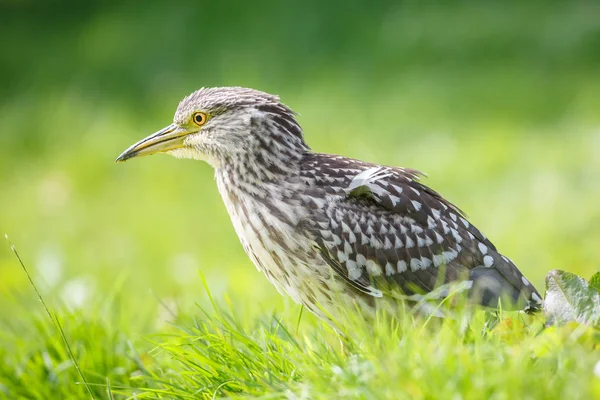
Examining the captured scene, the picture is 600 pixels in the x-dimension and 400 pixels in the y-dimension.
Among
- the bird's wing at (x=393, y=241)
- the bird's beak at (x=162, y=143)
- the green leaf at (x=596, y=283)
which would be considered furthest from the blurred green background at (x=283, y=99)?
the green leaf at (x=596, y=283)

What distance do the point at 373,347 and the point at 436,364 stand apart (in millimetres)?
414

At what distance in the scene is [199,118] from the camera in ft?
15.6

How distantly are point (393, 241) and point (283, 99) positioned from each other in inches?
253

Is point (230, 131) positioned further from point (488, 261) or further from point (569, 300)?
point (569, 300)

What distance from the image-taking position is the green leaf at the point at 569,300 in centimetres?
374

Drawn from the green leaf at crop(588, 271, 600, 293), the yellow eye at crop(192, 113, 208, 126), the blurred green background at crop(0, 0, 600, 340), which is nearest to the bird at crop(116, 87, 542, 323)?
the yellow eye at crop(192, 113, 208, 126)

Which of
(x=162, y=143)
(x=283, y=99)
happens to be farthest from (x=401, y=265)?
(x=283, y=99)

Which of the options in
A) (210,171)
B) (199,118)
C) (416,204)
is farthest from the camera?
(210,171)

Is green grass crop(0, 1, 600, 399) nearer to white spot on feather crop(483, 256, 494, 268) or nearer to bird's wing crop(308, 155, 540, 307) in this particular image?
bird's wing crop(308, 155, 540, 307)

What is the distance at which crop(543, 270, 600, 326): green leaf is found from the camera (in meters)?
3.74

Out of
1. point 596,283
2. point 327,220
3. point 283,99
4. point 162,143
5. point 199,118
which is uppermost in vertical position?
point 283,99

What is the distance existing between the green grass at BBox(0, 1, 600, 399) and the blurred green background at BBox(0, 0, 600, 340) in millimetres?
27

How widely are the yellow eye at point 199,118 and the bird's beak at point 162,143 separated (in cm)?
8

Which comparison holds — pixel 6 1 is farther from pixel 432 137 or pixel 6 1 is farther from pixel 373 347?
pixel 373 347
